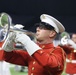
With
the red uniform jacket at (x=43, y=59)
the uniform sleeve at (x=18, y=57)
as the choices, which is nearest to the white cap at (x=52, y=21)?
the red uniform jacket at (x=43, y=59)

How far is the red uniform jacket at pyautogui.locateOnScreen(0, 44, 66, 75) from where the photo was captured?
10.4 feet

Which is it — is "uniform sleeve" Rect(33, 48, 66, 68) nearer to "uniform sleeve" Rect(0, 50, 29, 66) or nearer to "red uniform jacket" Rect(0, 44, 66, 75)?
"red uniform jacket" Rect(0, 44, 66, 75)

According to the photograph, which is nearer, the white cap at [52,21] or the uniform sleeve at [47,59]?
the uniform sleeve at [47,59]

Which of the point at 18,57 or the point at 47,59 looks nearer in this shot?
the point at 47,59

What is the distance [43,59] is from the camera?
124 inches

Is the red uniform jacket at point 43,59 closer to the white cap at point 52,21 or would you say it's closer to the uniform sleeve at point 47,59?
the uniform sleeve at point 47,59

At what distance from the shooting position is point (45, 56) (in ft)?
10.4

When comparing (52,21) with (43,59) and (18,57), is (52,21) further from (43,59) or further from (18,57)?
(43,59)

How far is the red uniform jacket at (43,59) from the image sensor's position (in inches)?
125

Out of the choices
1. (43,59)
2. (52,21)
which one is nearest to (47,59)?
(43,59)

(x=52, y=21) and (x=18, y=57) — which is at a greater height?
(x=52, y=21)

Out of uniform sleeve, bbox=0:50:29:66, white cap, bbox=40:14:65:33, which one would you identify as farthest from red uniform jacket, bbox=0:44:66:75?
white cap, bbox=40:14:65:33

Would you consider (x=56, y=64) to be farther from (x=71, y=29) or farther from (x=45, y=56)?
(x=71, y=29)

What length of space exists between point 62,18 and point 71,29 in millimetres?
906
